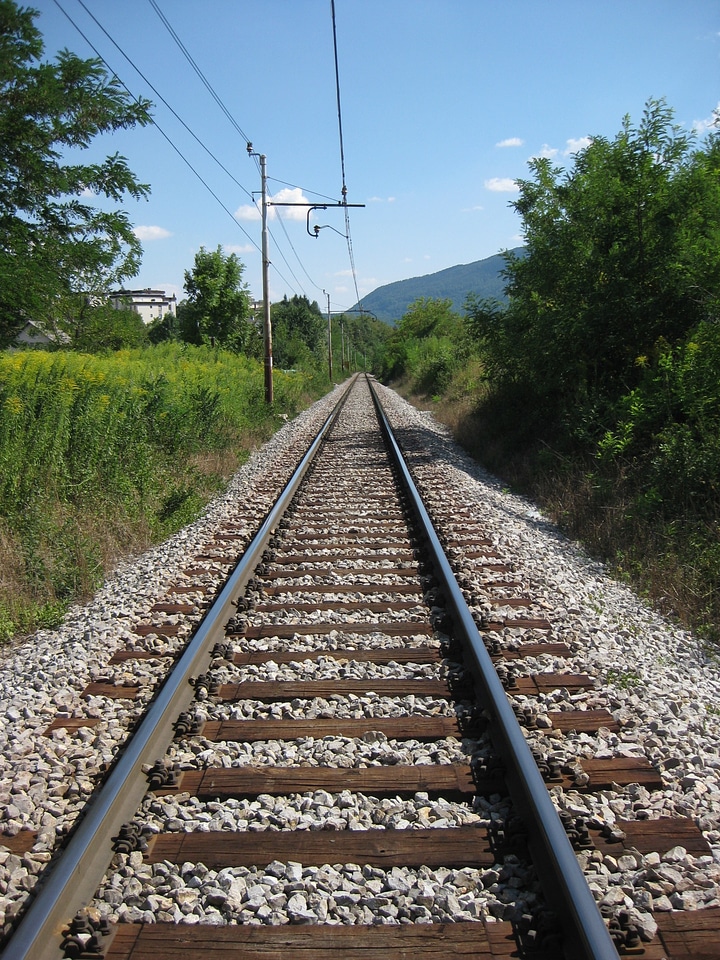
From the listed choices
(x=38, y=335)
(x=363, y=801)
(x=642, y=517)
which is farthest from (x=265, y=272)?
(x=363, y=801)

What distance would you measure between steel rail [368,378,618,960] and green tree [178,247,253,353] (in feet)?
99.2

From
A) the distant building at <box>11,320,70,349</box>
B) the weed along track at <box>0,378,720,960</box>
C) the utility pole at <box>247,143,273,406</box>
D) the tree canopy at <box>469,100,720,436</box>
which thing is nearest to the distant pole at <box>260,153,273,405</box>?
the utility pole at <box>247,143,273,406</box>

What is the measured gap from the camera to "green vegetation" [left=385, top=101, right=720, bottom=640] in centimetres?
737

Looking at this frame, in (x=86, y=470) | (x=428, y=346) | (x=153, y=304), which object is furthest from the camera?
(x=153, y=304)

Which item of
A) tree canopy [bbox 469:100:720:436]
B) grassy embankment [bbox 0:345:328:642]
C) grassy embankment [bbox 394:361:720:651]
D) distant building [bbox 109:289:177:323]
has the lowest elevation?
grassy embankment [bbox 394:361:720:651]

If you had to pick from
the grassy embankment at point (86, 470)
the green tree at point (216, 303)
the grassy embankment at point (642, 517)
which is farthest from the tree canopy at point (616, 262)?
the green tree at point (216, 303)

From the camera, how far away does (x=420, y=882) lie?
2.62 metres

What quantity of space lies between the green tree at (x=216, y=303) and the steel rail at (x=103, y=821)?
2965 centimetres

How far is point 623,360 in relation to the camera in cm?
1126

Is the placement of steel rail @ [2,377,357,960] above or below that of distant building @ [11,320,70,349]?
below

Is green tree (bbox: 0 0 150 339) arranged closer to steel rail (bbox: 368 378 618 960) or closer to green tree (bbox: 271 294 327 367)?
steel rail (bbox: 368 378 618 960)

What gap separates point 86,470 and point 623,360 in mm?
7599

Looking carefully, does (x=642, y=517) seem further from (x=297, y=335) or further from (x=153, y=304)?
(x=153, y=304)

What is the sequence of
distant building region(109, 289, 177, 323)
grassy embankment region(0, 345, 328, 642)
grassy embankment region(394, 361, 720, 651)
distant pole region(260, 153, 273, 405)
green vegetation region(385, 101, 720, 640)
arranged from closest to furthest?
grassy embankment region(394, 361, 720, 651), grassy embankment region(0, 345, 328, 642), green vegetation region(385, 101, 720, 640), distant pole region(260, 153, 273, 405), distant building region(109, 289, 177, 323)
